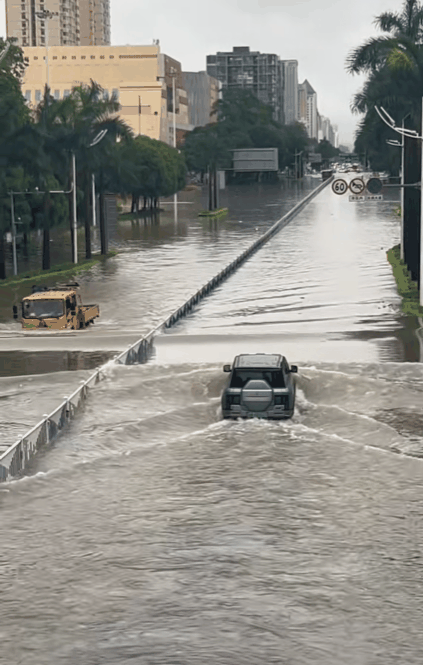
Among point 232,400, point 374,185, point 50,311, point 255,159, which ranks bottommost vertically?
point 232,400

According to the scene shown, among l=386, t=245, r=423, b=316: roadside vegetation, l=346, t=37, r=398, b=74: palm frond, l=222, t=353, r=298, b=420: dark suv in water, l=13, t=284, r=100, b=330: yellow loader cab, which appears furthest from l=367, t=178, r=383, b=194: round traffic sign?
l=222, t=353, r=298, b=420: dark suv in water

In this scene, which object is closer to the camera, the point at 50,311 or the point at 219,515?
the point at 219,515

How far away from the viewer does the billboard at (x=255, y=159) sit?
179 metres

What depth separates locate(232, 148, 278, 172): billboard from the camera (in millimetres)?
179275

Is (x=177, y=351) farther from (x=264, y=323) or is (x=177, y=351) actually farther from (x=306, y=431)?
(x=306, y=431)

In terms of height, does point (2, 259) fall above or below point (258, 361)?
above

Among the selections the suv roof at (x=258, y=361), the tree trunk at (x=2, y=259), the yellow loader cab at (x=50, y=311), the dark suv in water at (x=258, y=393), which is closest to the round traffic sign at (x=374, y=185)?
the tree trunk at (x=2, y=259)

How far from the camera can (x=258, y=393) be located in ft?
88.3

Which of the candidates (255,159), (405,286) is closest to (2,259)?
(405,286)

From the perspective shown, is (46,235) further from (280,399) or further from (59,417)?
(280,399)

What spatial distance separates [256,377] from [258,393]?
482 mm

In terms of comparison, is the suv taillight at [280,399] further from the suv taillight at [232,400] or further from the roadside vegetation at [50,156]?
the roadside vegetation at [50,156]

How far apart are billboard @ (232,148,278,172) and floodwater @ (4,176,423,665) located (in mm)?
138671

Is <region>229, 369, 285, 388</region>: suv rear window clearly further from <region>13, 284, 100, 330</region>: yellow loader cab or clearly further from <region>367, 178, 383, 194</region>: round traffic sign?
<region>367, 178, 383, 194</region>: round traffic sign
